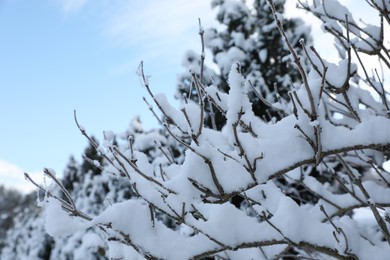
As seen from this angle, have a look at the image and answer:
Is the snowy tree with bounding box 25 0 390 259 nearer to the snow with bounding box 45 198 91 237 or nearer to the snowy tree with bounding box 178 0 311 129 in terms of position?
the snow with bounding box 45 198 91 237

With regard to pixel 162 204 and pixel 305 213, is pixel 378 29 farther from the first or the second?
pixel 162 204

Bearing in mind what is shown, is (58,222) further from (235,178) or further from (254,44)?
(254,44)

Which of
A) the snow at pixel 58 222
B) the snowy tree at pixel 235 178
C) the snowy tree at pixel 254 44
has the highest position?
the snowy tree at pixel 254 44

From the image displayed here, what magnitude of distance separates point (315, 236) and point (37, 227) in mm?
13853

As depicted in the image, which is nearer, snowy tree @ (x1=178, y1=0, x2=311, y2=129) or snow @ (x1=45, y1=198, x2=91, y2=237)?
snow @ (x1=45, y1=198, x2=91, y2=237)

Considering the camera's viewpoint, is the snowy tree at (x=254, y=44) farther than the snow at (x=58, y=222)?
Yes

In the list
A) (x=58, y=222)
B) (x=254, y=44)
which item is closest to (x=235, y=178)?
(x=58, y=222)

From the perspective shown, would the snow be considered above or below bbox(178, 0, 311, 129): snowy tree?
below

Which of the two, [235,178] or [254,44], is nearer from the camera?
[235,178]

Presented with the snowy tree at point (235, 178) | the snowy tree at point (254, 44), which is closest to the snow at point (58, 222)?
the snowy tree at point (235, 178)

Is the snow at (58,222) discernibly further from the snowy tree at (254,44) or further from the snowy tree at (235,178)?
the snowy tree at (254,44)

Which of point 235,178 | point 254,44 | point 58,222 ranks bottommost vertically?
point 58,222

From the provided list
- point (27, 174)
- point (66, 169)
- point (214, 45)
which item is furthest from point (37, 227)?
point (27, 174)

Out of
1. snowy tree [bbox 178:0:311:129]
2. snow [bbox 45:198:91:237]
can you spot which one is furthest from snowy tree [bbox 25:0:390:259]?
snowy tree [bbox 178:0:311:129]
